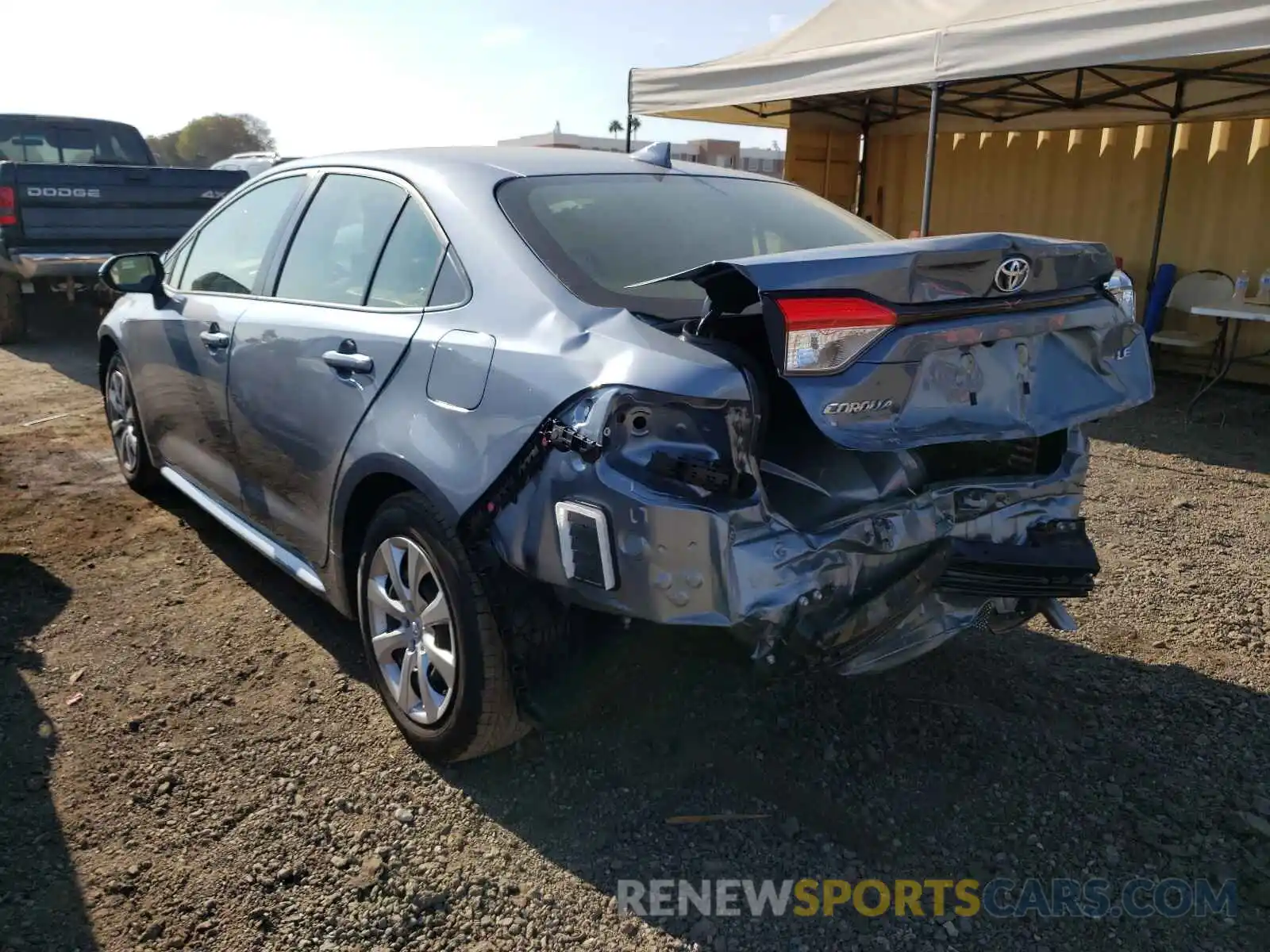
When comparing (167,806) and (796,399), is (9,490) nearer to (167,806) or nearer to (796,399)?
(167,806)

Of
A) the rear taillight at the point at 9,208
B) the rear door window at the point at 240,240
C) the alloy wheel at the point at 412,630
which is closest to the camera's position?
the alloy wheel at the point at 412,630

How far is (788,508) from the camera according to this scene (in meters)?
2.32

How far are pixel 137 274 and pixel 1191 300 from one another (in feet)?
26.9

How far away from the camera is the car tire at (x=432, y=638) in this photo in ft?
8.40

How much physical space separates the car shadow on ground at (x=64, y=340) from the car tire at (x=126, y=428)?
10.6 feet

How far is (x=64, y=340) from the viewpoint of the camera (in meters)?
10.2

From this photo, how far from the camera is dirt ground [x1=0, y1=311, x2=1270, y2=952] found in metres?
2.30

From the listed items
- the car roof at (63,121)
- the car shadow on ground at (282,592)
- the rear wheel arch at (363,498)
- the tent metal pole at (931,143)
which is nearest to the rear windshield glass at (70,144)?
the car roof at (63,121)

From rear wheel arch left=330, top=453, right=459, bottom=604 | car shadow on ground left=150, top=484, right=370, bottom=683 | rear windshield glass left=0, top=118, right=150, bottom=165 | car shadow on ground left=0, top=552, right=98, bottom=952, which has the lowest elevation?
car shadow on ground left=0, top=552, right=98, bottom=952

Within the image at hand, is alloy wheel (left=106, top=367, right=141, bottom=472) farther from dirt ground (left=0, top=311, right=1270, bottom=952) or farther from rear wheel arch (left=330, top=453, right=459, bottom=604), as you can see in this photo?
rear wheel arch (left=330, top=453, right=459, bottom=604)

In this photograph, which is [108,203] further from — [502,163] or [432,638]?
[432,638]

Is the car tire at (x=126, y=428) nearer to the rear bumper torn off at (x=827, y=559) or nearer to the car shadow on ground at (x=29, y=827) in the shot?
the car shadow on ground at (x=29, y=827)

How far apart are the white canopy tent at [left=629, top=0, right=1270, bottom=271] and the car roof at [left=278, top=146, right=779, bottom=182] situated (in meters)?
3.27

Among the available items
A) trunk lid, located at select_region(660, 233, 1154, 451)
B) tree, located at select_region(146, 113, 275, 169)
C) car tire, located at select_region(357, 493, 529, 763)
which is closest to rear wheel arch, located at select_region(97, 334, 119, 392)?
car tire, located at select_region(357, 493, 529, 763)
